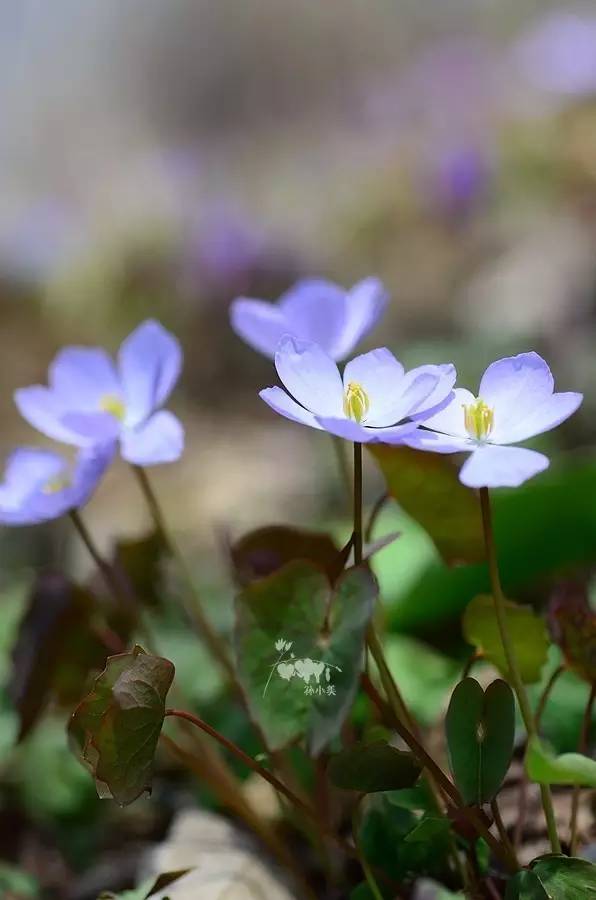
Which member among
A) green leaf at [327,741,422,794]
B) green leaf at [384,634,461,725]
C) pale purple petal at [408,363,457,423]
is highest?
pale purple petal at [408,363,457,423]

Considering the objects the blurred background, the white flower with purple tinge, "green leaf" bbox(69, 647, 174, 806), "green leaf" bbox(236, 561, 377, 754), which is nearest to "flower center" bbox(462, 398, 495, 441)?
the white flower with purple tinge

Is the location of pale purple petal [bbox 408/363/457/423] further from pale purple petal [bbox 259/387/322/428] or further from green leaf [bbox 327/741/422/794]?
green leaf [bbox 327/741/422/794]

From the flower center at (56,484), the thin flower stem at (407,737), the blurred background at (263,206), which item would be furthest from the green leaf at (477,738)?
the blurred background at (263,206)

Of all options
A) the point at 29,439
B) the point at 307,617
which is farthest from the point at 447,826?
the point at 29,439

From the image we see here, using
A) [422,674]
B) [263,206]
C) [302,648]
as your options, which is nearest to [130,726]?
[302,648]

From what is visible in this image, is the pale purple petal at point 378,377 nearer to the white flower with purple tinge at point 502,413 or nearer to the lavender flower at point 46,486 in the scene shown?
the white flower with purple tinge at point 502,413

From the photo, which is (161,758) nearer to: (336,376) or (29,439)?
(336,376)
